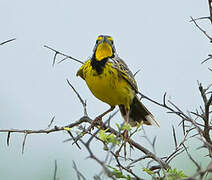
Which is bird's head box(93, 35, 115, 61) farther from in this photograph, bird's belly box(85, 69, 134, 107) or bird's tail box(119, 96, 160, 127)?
bird's tail box(119, 96, 160, 127)

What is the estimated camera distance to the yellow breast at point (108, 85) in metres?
4.11

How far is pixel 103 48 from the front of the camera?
438 centimetres

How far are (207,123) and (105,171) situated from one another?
1004 millimetres

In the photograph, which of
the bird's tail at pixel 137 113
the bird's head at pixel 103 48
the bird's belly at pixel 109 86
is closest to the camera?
the bird's belly at pixel 109 86

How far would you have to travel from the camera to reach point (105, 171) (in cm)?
107

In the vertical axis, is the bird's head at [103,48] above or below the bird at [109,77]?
above

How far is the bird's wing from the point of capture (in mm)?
4184

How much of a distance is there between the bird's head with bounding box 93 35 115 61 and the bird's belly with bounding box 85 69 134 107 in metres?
0.23

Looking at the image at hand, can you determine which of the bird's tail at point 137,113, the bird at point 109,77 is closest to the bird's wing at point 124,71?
the bird at point 109,77

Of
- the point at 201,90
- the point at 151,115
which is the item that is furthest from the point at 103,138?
the point at 151,115

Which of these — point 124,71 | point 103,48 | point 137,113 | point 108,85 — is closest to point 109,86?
point 108,85

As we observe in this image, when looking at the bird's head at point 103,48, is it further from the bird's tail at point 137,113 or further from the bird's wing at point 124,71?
the bird's tail at point 137,113

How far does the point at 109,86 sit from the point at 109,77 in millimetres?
84

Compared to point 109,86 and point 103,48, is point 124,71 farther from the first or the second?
point 103,48
